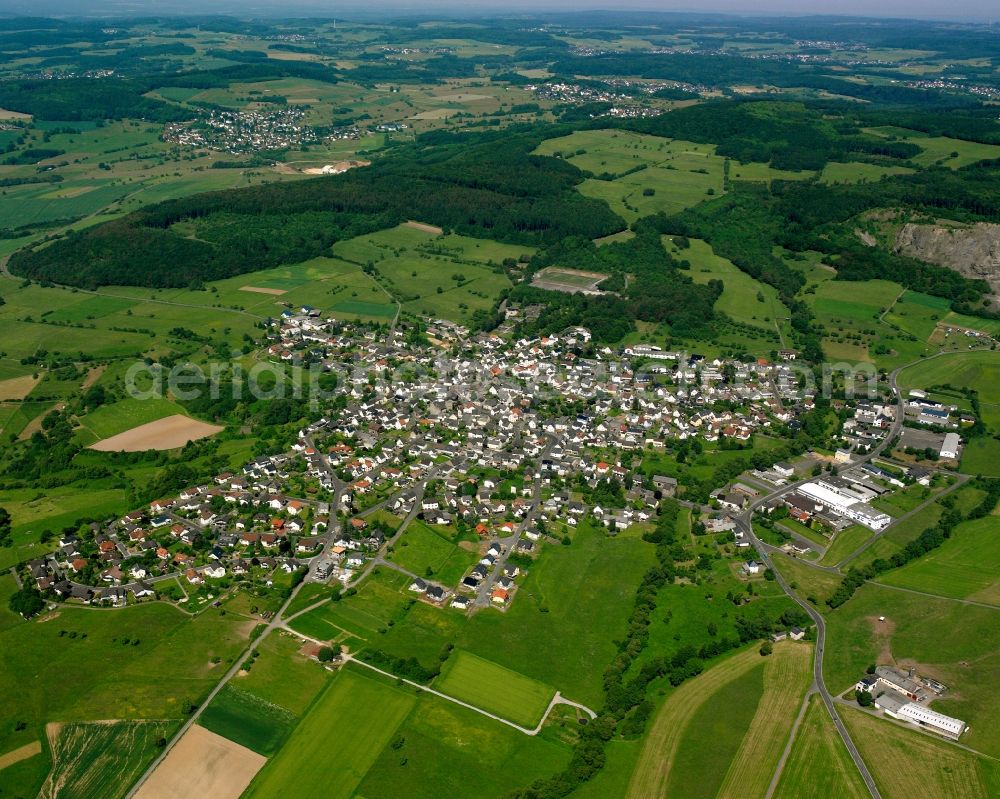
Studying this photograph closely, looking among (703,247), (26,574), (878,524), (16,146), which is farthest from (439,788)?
(16,146)

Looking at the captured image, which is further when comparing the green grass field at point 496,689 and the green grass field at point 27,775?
the green grass field at point 496,689

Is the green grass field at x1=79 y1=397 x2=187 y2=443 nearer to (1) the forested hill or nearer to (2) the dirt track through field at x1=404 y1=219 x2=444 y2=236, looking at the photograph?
(1) the forested hill

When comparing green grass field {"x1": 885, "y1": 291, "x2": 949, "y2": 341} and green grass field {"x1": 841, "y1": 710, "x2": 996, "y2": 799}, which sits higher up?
green grass field {"x1": 885, "y1": 291, "x2": 949, "y2": 341}

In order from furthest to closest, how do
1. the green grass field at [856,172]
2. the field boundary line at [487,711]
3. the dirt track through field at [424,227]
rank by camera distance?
the green grass field at [856,172] → the dirt track through field at [424,227] → the field boundary line at [487,711]

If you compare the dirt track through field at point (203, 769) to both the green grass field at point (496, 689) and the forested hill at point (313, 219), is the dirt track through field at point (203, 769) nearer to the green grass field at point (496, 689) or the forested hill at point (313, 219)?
the green grass field at point (496, 689)

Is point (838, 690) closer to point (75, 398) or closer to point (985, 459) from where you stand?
point (985, 459)

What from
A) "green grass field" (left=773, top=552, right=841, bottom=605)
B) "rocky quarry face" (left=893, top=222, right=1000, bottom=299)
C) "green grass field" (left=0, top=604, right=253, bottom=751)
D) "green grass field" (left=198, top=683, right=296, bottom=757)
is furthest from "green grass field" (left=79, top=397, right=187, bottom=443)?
"rocky quarry face" (left=893, top=222, right=1000, bottom=299)

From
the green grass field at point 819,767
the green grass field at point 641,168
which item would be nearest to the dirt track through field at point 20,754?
the green grass field at point 819,767

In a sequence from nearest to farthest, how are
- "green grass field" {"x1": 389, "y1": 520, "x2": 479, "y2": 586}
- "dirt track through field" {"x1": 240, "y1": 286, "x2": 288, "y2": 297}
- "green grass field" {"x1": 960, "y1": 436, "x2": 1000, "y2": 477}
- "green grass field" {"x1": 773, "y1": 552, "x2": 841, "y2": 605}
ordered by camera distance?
"green grass field" {"x1": 773, "y1": 552, "x2": 841, "y2": 605}
"green grass field" {"x1": 389, "y1": 520, "x2": 479, "y2": 586}
"green grass field" {"x1": 960, "y1": 436, "x2": 1000, "y2": 477}
"dirt track through field" {"x1": 240, "y1": 286, "x2": 288, "y2": 297}
